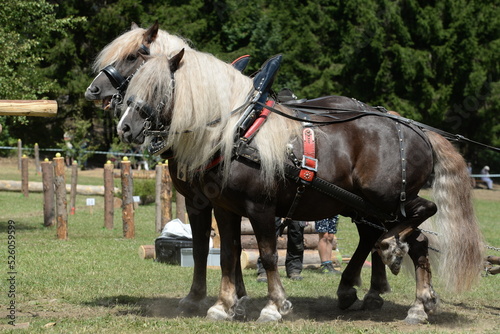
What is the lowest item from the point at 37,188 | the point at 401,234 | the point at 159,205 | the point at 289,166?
the point at 37,188

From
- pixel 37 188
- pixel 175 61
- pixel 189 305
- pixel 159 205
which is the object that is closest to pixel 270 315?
pixel 189 305

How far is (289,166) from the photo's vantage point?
5613mm

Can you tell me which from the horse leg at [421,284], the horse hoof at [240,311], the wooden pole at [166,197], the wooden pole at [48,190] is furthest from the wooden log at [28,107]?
the wooden pole at [48,190]

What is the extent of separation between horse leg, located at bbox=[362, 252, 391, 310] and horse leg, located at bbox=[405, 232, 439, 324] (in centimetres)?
65

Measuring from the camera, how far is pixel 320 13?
32.3 metres

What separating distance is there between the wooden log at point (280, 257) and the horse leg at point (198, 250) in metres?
2.71

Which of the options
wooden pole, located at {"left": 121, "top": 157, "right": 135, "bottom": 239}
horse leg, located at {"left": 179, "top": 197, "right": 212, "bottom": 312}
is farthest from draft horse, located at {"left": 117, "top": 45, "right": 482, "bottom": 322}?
wooden pole, located at {"left": 121, "top": 157, "right": 135, "bottom": 239}

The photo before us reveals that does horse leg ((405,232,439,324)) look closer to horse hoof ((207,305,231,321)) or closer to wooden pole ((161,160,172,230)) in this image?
horse hoof ((207,305,231,321))

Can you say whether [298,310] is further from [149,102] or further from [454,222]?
[149,102]

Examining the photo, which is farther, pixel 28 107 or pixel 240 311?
pixel 240 311

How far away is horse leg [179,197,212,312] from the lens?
6.40 metres

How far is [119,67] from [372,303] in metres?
3.35

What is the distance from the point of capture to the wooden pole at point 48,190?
558 inches

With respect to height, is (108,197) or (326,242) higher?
Answer: (326,242)
